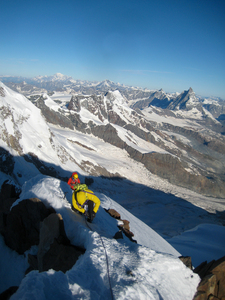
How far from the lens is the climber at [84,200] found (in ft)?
25.5

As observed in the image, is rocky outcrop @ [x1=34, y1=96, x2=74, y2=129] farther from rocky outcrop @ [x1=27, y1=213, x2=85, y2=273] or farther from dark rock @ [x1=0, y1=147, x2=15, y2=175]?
rocky outcrop @ [x1=27, y1=213, x2=85, y2=273]

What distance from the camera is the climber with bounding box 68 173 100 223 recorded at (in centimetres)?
776

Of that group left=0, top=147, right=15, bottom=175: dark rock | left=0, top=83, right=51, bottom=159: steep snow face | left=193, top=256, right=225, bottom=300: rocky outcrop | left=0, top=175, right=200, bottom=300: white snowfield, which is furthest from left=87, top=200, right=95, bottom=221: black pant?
left=0, top=83, right=51, bottom=159: steep snow face

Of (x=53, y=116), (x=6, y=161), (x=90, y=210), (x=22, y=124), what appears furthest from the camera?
(x=53, y=116)

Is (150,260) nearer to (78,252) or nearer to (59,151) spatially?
(78,252)

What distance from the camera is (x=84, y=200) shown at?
25.5 feet

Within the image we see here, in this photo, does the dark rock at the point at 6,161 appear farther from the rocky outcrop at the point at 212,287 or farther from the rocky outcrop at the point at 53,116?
the rocky outcrop at the point at 53,116

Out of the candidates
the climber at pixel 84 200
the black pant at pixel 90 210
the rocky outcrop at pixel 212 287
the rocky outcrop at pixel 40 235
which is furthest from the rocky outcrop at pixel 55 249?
the rocky outcrop at pixel 212 287

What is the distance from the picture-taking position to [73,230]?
740 cm

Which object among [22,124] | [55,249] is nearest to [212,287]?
[55,249]

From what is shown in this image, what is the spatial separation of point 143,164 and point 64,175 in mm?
49399

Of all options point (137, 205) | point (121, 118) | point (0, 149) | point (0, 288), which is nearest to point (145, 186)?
point (137, 205)

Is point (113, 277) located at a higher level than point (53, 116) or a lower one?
lower

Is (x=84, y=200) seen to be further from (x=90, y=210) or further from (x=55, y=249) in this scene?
(x=55, y=249)
